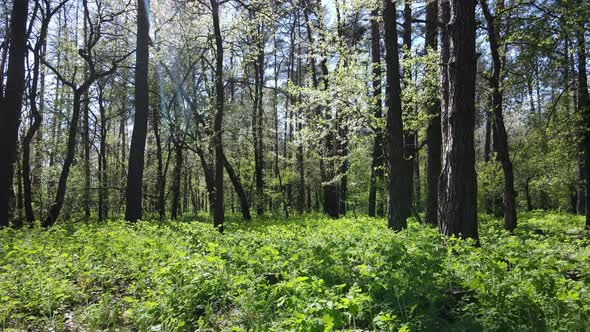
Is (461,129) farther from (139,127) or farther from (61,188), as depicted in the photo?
(61,188)

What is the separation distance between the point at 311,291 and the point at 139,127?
10534mm

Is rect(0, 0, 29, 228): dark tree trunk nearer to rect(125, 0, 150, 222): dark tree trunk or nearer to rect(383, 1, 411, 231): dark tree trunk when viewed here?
rect(125, 0, 150, 222): dark tree trunk

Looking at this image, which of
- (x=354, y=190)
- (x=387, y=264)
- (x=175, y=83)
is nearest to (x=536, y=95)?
(x=354, y=190)

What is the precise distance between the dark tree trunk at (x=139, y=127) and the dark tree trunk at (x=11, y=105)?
123 inches

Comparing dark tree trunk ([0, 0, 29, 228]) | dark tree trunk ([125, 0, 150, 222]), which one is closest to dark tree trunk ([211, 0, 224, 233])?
dark tree trunk ([125, 0, 150, 222])

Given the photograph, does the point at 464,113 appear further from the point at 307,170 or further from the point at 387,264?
the point at 307,170

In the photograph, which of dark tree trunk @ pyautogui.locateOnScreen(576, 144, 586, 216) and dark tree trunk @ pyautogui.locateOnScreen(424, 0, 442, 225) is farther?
dark tree trunk @ pyautogui.locateOnScreen(576, 144, 586, 216)

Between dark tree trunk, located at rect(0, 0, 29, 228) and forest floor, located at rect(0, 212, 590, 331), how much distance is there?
257 inches

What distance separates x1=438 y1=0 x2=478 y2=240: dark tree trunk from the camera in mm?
6602

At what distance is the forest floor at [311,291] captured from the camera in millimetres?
3225

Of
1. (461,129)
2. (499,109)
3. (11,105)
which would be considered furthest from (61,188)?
(499,109)

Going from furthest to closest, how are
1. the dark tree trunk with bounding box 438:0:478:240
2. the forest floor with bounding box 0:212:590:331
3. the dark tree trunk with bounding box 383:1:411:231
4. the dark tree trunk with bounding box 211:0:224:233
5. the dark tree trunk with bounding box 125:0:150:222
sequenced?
the dark tree trunk with bounding box 125:0:150:222, the dark tree trunk with bounding box 211:0:224:233, the dark tree trunk with bounding box 383:1:411:231, the dark tree trunk with bounding box 438:0:478:240, the forest floor with bounding box 0:212:590:331

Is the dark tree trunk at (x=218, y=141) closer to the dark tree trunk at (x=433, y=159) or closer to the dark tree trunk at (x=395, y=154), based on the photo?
the dark tree trunk at (x=395, y=154)

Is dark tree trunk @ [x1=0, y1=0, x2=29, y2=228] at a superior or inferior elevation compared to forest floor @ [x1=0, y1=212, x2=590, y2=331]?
superior
